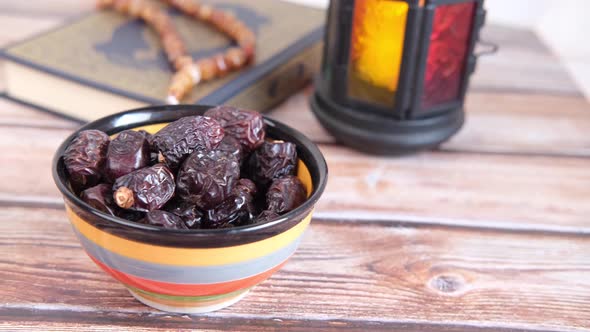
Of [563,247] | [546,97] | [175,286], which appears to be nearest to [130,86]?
[175,286]

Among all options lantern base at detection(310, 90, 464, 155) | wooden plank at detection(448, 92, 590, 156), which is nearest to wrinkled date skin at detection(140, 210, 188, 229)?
lantern base at detection(310, 90, 464, 155)

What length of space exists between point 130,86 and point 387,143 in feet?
1.34

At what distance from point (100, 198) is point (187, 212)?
0.09m

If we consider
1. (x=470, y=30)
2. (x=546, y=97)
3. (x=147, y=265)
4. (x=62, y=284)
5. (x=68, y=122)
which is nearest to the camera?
(x=147, y=265)

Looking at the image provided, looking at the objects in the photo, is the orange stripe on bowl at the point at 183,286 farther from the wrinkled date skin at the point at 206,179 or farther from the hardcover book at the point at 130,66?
the hardcover book at the point at 130,66

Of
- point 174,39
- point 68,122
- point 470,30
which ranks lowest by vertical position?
point 68,122

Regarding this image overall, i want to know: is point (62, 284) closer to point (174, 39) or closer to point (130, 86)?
point (130, 86)

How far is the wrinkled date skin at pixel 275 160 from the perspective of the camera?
2.49 ft

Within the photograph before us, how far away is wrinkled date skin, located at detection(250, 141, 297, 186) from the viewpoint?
758 mm

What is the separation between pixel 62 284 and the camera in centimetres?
77

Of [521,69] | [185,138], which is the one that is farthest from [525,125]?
[185,138]

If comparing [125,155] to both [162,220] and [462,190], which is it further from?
[462,190]

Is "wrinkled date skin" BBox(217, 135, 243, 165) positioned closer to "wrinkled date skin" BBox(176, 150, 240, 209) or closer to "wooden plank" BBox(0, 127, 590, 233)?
"wrinkled date skin" BBox(176, 150, 240, 209)

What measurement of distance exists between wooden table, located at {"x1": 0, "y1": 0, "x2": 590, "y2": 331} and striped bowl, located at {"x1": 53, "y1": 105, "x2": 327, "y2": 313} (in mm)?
54
